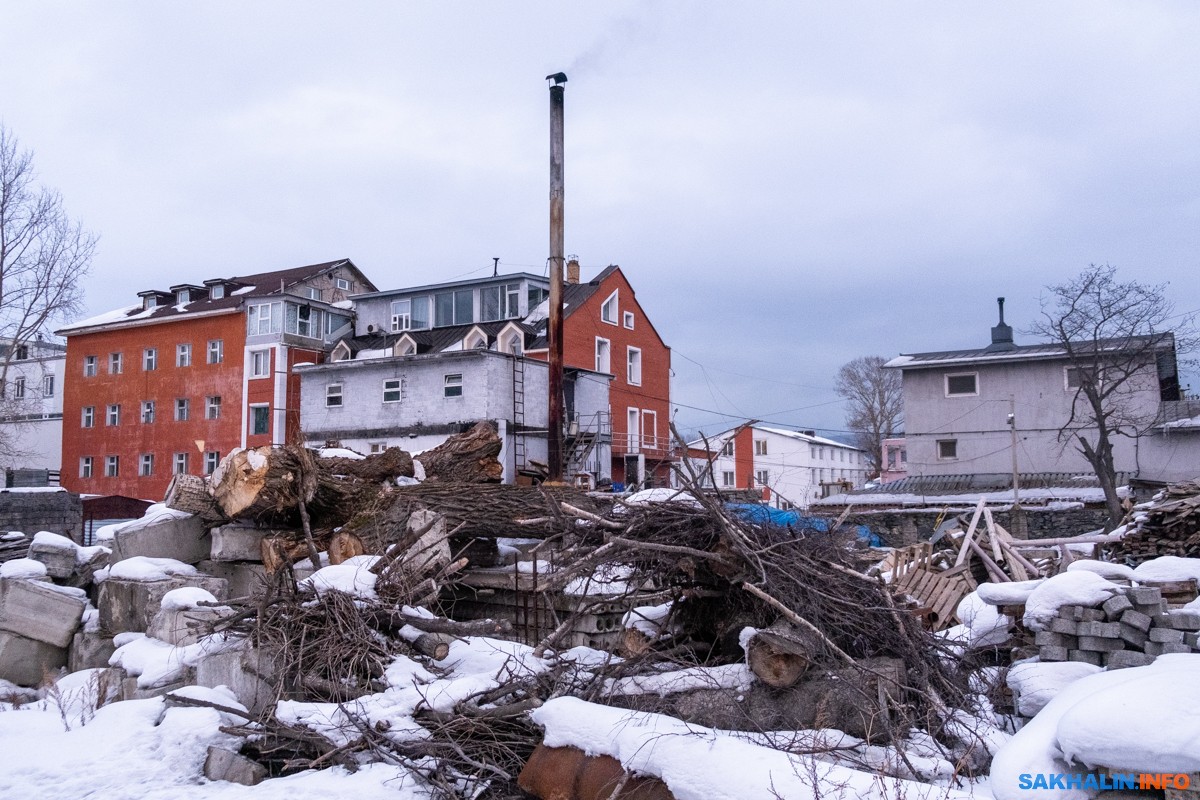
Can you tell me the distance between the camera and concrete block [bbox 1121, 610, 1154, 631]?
23.3 ft

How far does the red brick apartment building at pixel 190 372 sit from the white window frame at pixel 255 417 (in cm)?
4

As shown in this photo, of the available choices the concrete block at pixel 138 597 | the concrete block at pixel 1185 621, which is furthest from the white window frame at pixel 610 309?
the concrete block at pixel 1185 621

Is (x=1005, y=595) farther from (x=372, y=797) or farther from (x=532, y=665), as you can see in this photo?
(x=372, y=797)

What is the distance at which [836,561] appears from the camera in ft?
23.3

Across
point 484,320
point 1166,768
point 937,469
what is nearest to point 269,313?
point 484,320

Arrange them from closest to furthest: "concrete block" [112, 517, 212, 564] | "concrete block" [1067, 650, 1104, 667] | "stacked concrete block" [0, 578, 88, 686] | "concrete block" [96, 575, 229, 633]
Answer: "concrete block" [1067, 650, 1104, 667], "concrete block" [96, 575, 229, 633], "stacked concrete block" [0, 578, 88, 686], "concrete block" [112, 517, 212, 564]

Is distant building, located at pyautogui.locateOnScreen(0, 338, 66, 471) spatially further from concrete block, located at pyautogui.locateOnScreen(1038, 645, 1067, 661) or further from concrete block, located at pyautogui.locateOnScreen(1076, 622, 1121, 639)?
concrete block, located at pyautogui.locateOnScreen(1076, 622, 1121, 639)

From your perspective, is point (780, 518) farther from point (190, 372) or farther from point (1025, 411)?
point (190, 372)

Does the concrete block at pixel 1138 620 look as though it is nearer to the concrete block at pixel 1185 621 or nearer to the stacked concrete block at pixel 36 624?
the concrete block at pixel 1185 621

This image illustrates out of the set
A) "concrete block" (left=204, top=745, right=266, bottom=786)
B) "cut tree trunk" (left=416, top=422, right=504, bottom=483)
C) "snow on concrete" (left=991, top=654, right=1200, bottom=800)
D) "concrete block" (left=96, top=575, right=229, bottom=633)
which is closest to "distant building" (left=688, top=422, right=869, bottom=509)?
"cut tree trunk" (left=416, top=422, right=504, bottom=483)

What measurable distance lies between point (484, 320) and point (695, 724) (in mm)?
33575

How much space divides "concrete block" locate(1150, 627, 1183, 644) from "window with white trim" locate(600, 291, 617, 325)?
32147 mm

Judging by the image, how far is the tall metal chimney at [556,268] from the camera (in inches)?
786

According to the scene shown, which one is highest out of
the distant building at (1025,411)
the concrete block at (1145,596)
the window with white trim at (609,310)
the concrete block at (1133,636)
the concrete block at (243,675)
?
the window with white trim at (609,310)
